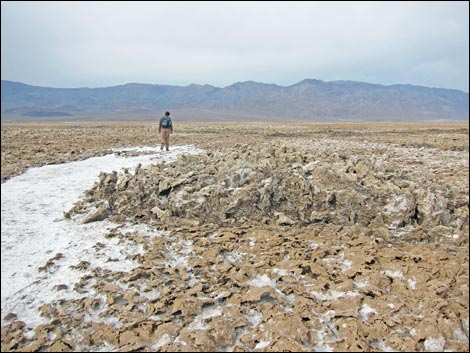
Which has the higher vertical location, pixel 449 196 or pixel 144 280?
pixel 449 196

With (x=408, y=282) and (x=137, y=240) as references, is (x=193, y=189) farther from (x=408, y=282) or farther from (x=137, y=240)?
(x=408, y=282)

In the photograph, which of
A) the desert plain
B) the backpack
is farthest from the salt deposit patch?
the backpack

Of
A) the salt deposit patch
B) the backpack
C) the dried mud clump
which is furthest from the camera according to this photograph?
the backpack

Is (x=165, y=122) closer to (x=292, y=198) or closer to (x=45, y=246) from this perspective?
(x=292, y=198)

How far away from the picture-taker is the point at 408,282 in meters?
6.36

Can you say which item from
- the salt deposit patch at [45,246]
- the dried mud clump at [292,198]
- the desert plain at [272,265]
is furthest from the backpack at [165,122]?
the dried mud clump at [292,198]

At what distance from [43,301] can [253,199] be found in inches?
201

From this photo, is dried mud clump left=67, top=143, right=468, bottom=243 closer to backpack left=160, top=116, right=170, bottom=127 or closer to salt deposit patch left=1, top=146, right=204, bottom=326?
salt deposit patch left=1, top=146, right=204, bottom=326

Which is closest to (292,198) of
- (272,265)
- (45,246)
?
(272,265)

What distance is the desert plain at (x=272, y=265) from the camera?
17.2 feet

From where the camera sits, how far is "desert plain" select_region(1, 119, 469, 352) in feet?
17.2

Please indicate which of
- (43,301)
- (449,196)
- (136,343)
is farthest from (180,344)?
(449,196)

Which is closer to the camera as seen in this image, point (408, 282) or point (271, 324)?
point (271, 324)

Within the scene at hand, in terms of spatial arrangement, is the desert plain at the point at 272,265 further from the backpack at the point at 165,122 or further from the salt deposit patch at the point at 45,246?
the backpack at the point at 165,122
